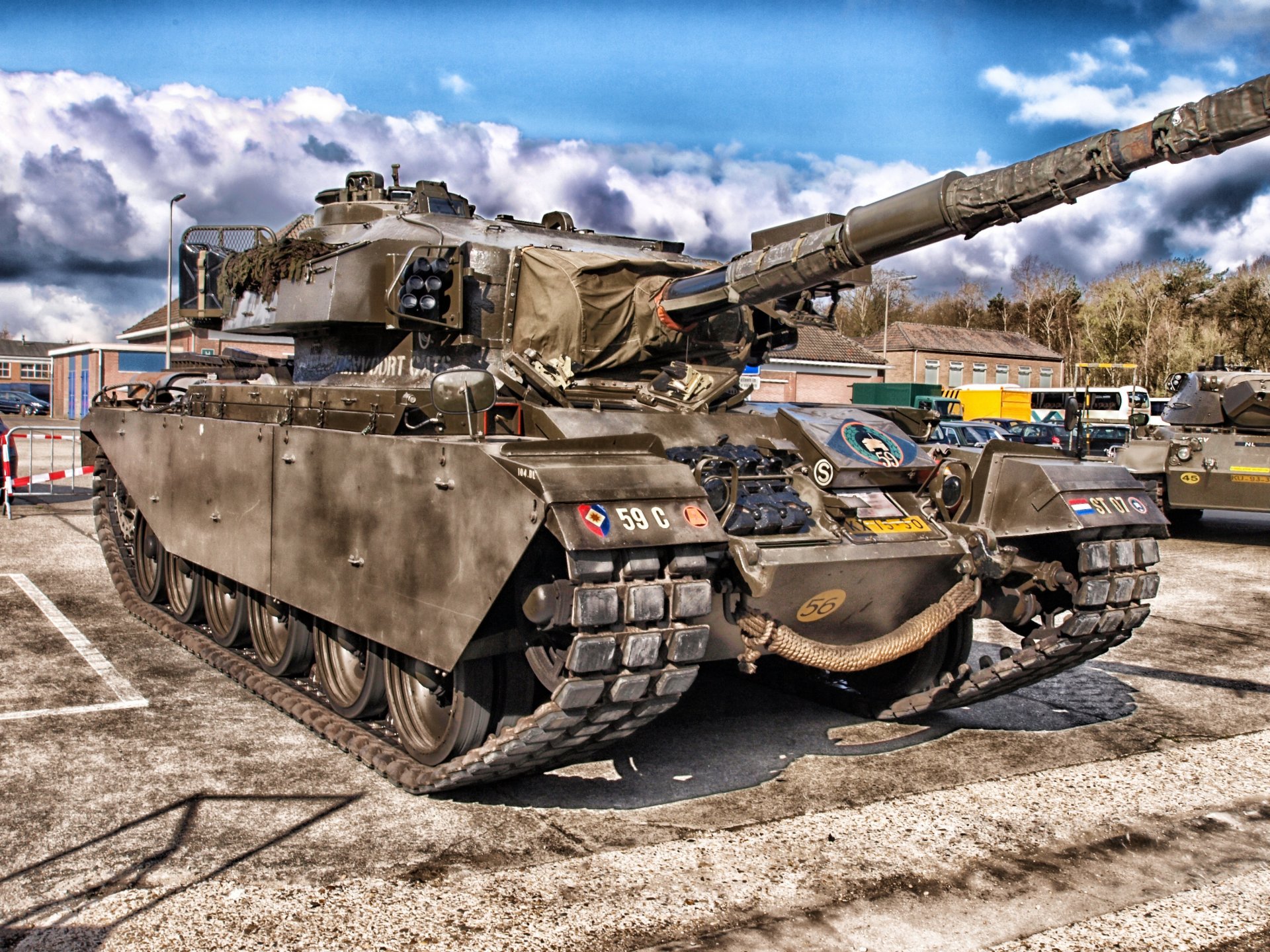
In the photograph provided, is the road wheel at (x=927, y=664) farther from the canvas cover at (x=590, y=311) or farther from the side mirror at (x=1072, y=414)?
the canvas cover at (x=590, y=311)

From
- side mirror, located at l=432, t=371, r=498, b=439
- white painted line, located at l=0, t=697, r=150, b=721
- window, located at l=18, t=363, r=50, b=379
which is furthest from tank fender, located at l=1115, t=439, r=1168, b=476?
window, located at l=18, t=363, r=50, b=379

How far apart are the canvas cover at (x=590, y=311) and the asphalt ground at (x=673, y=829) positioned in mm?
2325

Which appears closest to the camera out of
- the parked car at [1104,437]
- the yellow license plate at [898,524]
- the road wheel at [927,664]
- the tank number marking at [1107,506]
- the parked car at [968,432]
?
the yellow license plate at [898,524]

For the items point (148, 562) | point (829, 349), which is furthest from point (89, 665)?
point (829, 349)

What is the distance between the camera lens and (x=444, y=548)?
5586 mm

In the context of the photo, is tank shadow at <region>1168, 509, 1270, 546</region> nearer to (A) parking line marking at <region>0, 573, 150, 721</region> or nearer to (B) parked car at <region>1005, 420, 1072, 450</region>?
(B) parked car at <region>1005, 420, 1072, 450</region>

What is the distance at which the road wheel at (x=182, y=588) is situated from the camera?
9438 mm

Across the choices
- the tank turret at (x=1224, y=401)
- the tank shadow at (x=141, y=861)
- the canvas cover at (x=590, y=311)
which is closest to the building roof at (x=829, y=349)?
the tank turret at (x=1224, y=401)

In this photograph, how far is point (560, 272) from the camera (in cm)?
716

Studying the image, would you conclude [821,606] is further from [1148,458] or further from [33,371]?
[33,371]

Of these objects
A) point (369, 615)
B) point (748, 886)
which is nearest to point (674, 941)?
point (748, 886)

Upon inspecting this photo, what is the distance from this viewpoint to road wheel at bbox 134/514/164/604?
10.2 metres

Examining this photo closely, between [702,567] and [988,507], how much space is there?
2.36m

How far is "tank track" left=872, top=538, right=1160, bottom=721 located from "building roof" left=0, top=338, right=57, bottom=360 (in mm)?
88562
